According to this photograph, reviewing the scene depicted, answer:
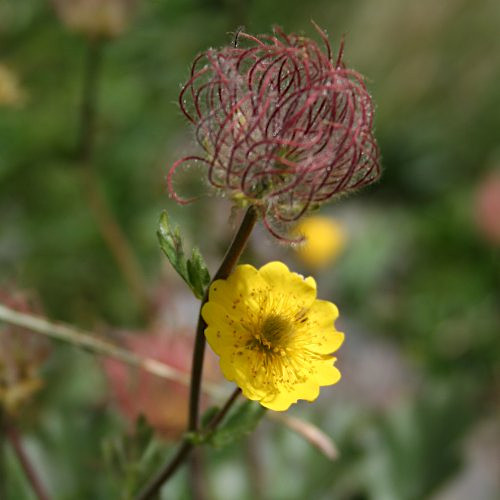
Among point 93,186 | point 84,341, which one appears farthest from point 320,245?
point 84,341

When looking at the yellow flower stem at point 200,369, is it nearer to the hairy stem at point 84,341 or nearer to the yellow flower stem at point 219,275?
the yellow flower stem at point 219,275

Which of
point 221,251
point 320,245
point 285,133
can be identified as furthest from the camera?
point 320,245

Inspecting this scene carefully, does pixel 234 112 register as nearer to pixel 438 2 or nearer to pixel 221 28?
pixel 221 28

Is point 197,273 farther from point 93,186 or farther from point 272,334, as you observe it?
point 93,186

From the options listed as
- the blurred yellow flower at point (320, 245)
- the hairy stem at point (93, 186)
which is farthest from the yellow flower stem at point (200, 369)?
the blurred yellow flower at point (320, 245)

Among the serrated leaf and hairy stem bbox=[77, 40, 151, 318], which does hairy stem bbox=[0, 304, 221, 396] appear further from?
hairy stem bbox=[77, 40, 151, 318]

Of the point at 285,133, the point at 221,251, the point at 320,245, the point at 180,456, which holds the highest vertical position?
the point at 320,245

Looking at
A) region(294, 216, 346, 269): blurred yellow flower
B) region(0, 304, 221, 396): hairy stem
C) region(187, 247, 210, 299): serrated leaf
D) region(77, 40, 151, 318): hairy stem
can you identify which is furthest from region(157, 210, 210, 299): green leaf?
region(294, 216, 346, 269): blurred yellow flower
